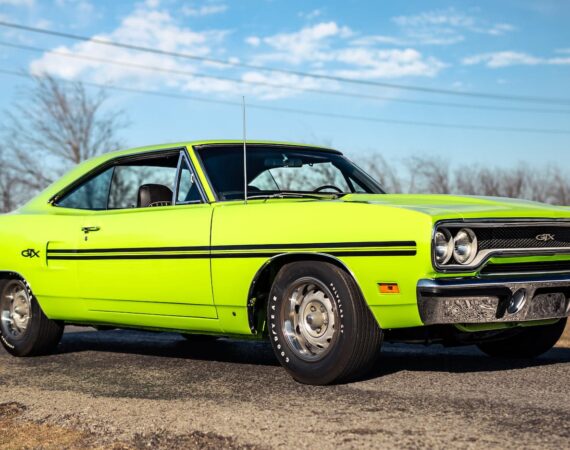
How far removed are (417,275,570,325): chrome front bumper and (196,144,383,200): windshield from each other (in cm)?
164

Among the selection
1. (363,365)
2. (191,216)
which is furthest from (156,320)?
(363,365)

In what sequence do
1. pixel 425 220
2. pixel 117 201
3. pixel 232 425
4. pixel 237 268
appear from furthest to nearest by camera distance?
pixel 117 201 → pixel 237 268 → pixel 425 220 → pixel 232 425

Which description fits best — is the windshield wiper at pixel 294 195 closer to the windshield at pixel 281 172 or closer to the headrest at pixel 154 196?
the windshield at pixel 281 172

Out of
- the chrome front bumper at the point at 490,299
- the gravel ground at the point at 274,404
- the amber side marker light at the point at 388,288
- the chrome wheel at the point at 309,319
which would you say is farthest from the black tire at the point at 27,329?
the chrome front bumper at the point at 490,299

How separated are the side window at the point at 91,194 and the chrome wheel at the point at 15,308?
32.2 inches

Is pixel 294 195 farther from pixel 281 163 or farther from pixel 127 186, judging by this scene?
pixel 127 186

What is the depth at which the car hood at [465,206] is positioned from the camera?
15.8 feet

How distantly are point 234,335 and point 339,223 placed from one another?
1212 mm

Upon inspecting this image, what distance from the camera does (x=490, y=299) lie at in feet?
15.7

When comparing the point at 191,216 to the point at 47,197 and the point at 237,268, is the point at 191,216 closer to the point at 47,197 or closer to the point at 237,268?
the point at 237,268

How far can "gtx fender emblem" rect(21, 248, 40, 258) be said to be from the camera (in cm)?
704

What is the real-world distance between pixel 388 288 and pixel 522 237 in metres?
0.89

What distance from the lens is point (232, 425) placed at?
412 cm

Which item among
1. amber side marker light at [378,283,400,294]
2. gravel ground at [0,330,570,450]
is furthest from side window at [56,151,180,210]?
amber side marker light at [378,283,400,294]
